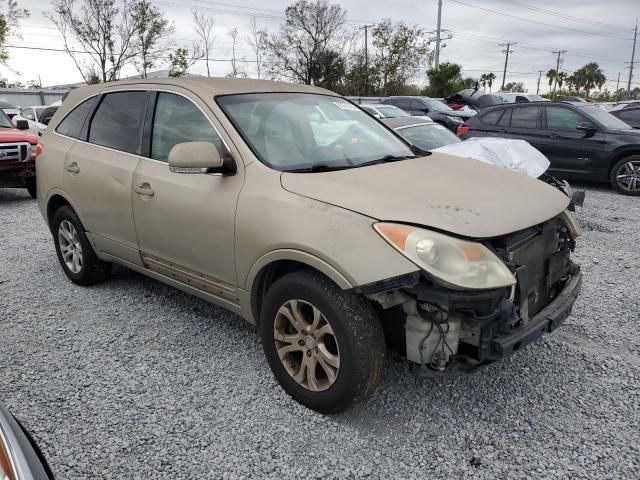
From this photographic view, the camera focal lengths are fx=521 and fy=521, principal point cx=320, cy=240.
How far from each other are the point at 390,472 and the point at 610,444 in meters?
1.10

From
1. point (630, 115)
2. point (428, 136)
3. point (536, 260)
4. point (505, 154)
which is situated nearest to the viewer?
point (536, 260)

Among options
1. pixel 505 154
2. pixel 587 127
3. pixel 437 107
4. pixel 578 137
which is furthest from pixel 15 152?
pixel 437 107

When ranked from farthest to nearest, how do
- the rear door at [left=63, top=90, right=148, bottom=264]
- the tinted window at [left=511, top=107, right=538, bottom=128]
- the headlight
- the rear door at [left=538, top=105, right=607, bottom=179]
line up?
the tinted window at [left=511, top=107, right=538, bottom=128] → the rear door at [left=538, top=105, right=607, bottom=179] → the rear door at [left=63, top=90, right=148, bottom=264] → the headlight

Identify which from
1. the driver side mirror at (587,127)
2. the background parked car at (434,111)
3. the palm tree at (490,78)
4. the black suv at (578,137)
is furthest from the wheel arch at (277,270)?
the palm tree at (490,78)

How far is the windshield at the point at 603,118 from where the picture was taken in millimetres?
9266

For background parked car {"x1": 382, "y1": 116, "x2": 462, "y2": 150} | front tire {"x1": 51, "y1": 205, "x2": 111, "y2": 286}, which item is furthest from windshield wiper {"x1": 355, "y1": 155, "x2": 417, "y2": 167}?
background parked car {"x1": 382, "y1": 116, "x2": 462, "y2": 150}

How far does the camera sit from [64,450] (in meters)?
2.50

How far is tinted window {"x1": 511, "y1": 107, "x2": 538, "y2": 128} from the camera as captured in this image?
9.70m

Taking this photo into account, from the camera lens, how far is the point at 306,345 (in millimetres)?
2668

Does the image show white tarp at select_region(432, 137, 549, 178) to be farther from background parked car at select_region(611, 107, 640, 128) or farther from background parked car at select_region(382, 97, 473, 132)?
background parked car at select_region(382, 97, 473, 132)

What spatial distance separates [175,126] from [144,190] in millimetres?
472

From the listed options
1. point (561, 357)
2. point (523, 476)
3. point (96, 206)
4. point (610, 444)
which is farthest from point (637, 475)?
point (96, 206)

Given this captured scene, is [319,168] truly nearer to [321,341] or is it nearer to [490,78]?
[321,341]

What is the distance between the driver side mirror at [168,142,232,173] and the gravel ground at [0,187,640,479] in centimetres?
126
